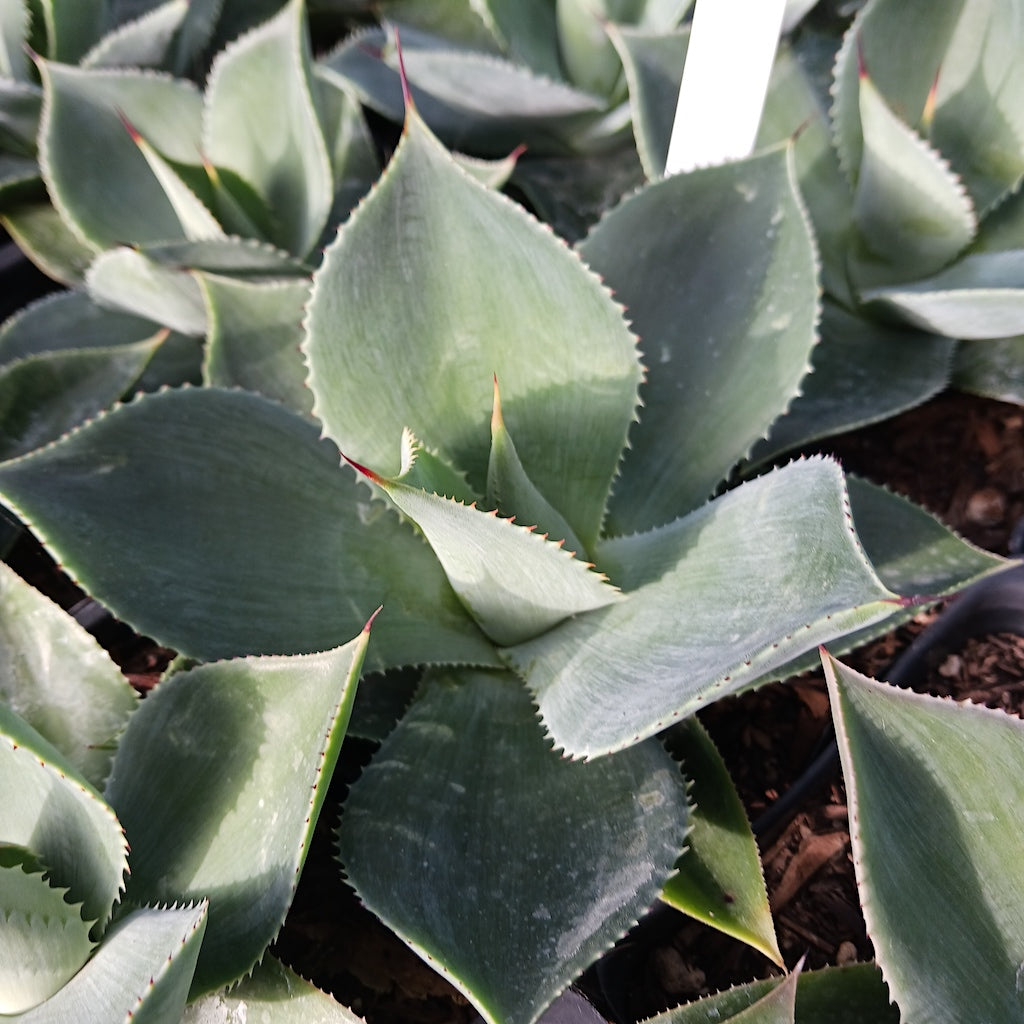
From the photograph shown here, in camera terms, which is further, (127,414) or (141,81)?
(141,81)

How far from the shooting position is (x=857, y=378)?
37.6 inches

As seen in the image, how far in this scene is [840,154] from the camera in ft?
3.25

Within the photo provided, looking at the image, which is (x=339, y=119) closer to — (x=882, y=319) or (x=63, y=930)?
(x=882, y=319)

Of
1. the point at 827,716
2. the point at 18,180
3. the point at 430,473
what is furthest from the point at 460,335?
the point at 18,180

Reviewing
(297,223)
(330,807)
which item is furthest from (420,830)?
(297,223)

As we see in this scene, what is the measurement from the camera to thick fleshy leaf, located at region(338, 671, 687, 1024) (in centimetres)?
57

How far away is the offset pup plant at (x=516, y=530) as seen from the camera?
0.60m

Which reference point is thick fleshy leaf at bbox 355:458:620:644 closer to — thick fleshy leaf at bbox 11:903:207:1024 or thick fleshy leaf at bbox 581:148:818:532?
thick fleshy leaf at bbox 581:148:818:532

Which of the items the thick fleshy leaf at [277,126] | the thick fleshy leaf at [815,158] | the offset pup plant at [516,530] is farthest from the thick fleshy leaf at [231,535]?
the thick fleshy leaf at [815,158]

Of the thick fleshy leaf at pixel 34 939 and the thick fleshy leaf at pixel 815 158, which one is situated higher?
the thick fleshy leaf at pixel 815 158

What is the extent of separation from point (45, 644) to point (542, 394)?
43 cm

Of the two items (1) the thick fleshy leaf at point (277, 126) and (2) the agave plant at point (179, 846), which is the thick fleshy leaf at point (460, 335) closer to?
(2) the agave plant at point (179, 846)

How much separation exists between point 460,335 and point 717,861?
16.6 inches

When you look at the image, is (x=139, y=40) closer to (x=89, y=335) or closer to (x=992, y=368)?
(x=89, y=335)
